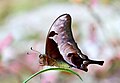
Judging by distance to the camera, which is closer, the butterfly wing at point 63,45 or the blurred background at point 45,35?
the butterfly wing at point 63,45

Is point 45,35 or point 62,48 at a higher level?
point 45,35

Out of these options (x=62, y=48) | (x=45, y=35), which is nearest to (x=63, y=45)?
(x=62, y=48)

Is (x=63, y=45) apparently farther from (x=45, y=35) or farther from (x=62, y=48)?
A: (x=45, y=35)

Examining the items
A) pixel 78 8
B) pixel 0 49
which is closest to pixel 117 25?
pixel 78 8

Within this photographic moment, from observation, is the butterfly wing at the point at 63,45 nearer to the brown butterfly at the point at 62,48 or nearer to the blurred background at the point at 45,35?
the brown butterfly at the point at 62,48

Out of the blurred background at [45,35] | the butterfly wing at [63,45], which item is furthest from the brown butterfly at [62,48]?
the blurred background at [45,35]

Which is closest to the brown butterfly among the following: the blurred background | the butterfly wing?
the butterfly wing

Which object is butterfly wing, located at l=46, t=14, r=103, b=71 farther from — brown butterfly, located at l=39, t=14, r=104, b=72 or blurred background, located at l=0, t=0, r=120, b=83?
blurred background, located at l=0, t=0, r=120, b=83
